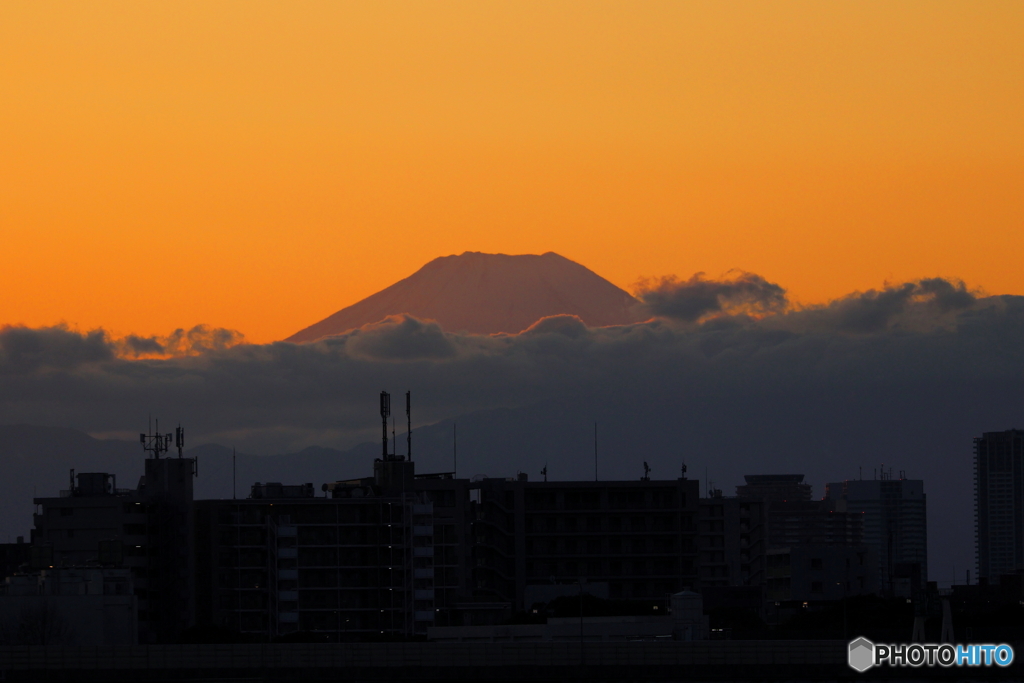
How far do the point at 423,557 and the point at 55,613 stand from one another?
39.8 m

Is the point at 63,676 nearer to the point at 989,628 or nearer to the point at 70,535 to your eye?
the point at 70,535

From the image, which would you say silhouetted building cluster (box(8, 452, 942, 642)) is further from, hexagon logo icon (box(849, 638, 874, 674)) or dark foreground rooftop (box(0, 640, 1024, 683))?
hexagon logo icon (box(849, 638, 874, 674))

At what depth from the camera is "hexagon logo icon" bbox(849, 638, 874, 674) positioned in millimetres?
101450

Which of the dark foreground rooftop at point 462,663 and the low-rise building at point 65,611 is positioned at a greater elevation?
the low-rise building at point 65,611

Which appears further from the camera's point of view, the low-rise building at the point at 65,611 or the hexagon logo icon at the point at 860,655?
the low-rise building at the point at 65,611

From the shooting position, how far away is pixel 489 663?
107 meters

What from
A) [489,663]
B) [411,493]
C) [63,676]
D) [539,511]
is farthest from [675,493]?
[63,676]
